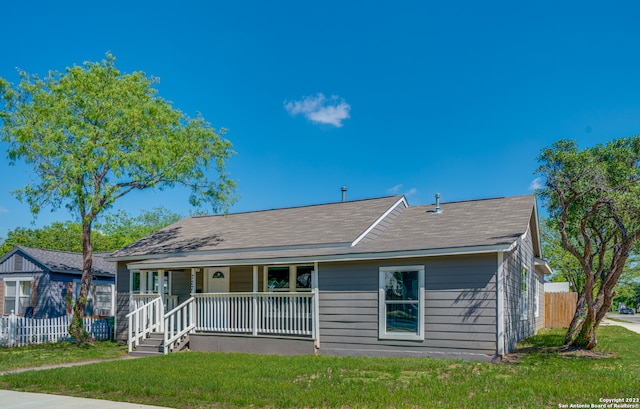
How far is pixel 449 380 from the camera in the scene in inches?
359

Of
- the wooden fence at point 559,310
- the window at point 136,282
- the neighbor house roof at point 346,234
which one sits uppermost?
the neighbor house roof at point 346,234

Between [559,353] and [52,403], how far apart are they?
32.4 ft

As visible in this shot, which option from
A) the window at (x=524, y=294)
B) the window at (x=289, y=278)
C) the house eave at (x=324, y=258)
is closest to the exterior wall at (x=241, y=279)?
the window at (x=289, y=278)

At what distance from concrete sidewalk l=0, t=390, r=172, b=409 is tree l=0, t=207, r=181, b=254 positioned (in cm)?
3657

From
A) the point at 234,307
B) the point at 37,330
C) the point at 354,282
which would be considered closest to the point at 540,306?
the point at 354,282

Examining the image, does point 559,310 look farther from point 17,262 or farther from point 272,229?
point 17,262

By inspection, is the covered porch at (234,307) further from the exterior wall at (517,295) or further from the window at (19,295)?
the window at (19,295)

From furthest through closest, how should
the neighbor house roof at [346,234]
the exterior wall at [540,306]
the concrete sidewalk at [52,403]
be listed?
A: the exterior wall at [540,306], the neighbor house roof at [346,234], the concrete sidewalk at [52,403]

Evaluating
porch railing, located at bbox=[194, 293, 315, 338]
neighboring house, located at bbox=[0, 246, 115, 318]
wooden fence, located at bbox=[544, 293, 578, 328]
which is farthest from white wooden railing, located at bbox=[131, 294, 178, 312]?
wooden fence, located at bbox=[544, 293, 578, 328]

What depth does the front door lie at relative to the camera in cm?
1730

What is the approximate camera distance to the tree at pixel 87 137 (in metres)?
16.1

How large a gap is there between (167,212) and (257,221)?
3364 centimetres

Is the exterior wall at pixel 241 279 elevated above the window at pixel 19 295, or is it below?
above

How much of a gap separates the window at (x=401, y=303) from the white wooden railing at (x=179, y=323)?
5.55 metres
